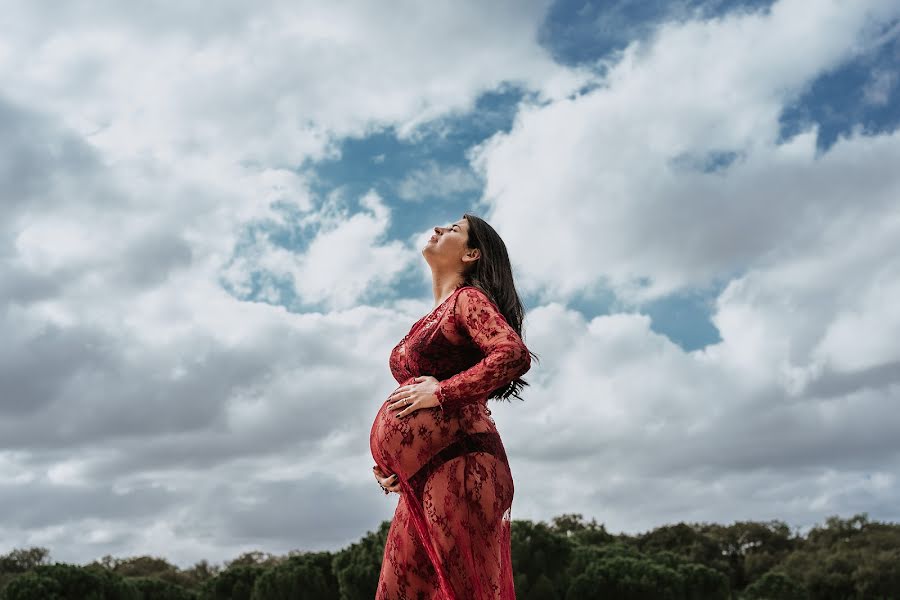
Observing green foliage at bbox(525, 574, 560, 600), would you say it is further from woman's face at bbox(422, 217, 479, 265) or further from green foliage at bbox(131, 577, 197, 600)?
woman's face at bbox(422, 217, 479, 265)

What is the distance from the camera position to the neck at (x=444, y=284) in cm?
398

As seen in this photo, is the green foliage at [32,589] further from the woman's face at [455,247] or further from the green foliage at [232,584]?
the woman's face at [455,247]

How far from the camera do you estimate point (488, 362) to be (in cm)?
346

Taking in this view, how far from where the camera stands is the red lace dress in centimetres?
347

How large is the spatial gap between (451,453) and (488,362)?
40cm

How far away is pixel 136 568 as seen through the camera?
88.5ft

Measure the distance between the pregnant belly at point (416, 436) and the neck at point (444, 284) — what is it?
1.99ft

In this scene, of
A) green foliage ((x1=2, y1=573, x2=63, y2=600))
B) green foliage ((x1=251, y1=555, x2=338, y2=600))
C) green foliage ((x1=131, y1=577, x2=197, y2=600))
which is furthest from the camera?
green foliage ((x1=131, y1=577, x2=197, y2=600))

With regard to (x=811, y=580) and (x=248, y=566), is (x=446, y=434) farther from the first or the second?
(x=811, y=580)

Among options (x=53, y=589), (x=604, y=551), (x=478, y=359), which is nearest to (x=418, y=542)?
(x=478, y=359)

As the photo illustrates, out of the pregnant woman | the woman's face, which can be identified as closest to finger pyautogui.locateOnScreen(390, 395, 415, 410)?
the pregnant woman

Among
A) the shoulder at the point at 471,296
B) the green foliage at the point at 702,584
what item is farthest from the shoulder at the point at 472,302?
the green foliage at the point at 702,584

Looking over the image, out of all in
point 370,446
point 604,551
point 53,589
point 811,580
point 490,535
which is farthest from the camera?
point 811,580

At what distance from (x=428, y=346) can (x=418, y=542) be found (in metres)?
0.78
